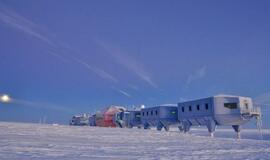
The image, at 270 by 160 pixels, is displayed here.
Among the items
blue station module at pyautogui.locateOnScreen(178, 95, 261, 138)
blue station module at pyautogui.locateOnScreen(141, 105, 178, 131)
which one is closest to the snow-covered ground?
blue station module at pyautogui.locateOnScreen(178, 95, 261, 138)

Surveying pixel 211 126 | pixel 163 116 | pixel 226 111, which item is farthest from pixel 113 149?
pixel 163 116

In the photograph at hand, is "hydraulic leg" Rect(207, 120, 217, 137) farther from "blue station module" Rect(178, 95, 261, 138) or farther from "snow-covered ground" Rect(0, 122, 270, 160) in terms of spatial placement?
"snow-covered ground" Rect(0, 122, 270, 160)

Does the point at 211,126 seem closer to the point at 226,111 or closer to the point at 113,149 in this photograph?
the point at 226,111

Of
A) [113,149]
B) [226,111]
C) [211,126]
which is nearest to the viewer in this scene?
[113,149]

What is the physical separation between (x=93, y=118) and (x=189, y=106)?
181 ft

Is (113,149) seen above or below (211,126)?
below

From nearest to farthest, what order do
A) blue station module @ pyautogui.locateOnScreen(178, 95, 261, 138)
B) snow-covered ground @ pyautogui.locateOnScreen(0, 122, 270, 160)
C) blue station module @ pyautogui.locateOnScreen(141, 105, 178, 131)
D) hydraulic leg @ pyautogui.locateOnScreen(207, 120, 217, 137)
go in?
1. snow-covered ground @ pyautogui.locateOnScreen(0, 122, 270, 160)
2. blue station module @ pyautogui.locateOnScreen(178, 95, 261, 138)
3. hydraulic leg @ pyautogui.locateOnScreen(207, 120, 217, 137)
4. blue station module @ pyautogui.locateOnScreen(141, 105, 178, 131)

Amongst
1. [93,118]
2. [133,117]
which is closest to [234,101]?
[133,117]

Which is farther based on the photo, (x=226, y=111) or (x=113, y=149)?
(x=226, y=111)

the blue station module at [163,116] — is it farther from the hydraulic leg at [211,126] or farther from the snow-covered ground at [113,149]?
the snow-covered ground at [113,149]

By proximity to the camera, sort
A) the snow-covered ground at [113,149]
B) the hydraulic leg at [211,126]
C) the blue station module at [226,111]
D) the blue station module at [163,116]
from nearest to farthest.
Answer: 1. the snow-covered ground at [113,149]
2. the blue station module at [226,111]
3. the hydraulic leg at [211,126]
4. the blue station module at [163,116]

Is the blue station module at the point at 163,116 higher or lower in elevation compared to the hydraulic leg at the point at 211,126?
higher

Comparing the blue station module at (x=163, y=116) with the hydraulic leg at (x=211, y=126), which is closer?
the hydraulic leg at (x=211, y=126)

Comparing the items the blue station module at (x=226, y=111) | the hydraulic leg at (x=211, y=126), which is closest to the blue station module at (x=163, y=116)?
the blue station module at (x=226, y=111)
